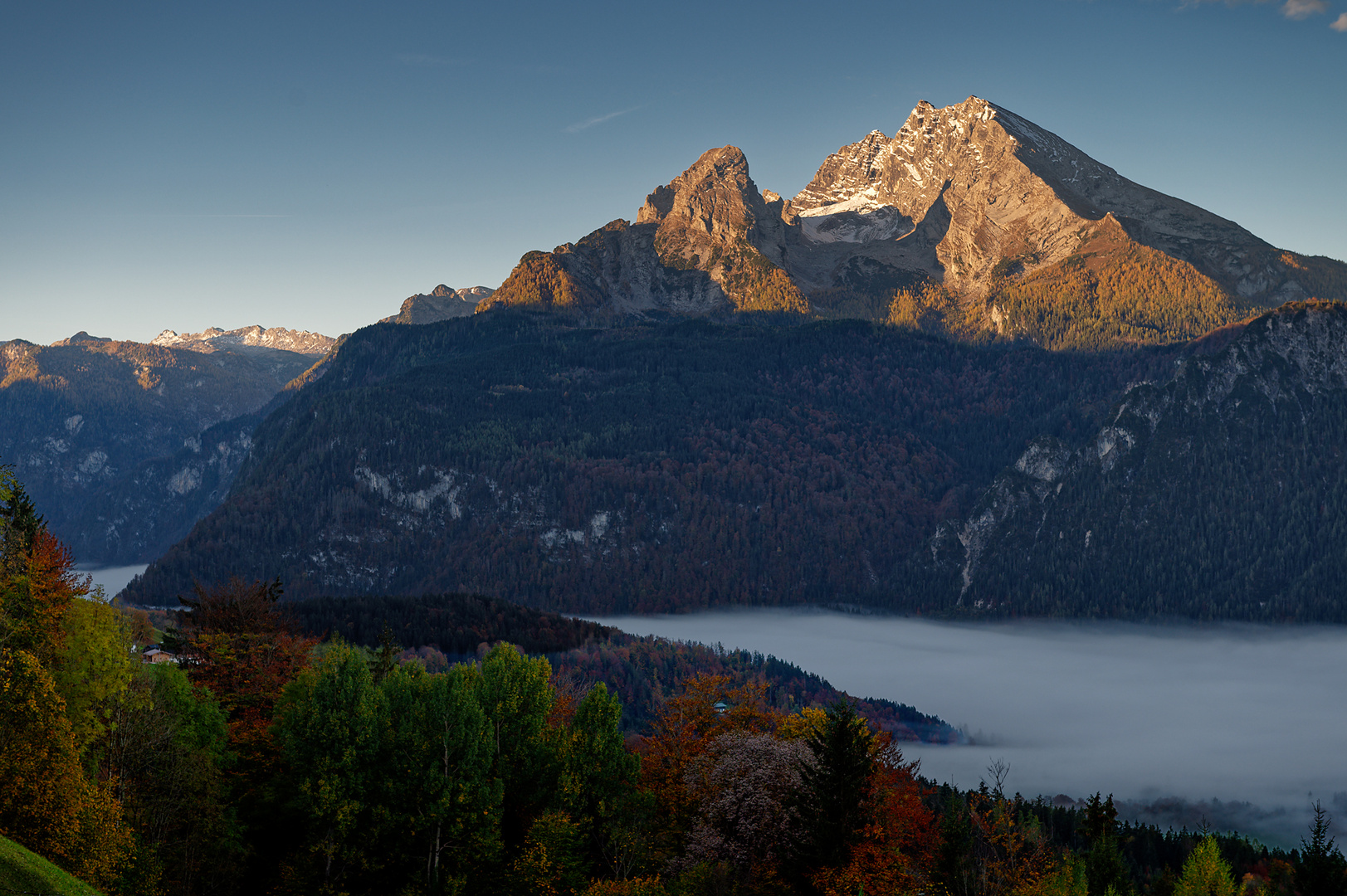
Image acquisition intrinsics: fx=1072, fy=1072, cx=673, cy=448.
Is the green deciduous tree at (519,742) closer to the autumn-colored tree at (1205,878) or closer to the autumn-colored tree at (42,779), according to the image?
the autumn-colored tree at (42,779)

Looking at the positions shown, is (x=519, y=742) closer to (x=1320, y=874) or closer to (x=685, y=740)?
(x=685, y=740)

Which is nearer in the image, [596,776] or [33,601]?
[33,601]

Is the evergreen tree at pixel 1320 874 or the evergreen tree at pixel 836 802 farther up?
the evergreen tree at pixel 836 802

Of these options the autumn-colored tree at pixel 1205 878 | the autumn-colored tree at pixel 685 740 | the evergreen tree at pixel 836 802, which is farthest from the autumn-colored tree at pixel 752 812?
the autumn-colored tree at pixel 1205 878

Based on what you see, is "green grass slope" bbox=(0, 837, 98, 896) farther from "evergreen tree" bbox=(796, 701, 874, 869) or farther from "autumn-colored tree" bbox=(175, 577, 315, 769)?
"autumn-colored tree" bbox=(175, 577, 315, 769)

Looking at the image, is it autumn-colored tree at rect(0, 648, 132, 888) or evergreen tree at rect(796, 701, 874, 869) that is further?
evergreen tree at rect(796, 701, 874, 869)

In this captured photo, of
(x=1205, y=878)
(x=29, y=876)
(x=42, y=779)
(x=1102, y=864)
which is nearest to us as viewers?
(x=29, y=876)

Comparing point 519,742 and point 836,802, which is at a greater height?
point 836,802

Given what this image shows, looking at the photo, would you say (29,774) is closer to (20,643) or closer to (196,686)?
(20,643)

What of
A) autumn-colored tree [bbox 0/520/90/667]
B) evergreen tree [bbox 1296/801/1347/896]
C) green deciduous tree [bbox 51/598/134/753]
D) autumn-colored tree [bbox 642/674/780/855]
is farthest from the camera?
evergreen tree [bbox 1296/801/1347/896]

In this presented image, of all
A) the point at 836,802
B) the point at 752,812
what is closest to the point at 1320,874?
the point at 836,802

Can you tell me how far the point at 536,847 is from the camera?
87.2 meters

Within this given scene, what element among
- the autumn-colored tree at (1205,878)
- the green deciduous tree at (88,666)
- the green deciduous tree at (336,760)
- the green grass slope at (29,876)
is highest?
the green deciduous tree at (88,666)

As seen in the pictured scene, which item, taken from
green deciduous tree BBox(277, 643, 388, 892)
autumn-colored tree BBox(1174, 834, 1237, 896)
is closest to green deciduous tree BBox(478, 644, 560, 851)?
green deciduous tree BBox(277, 643, 388, 892)
